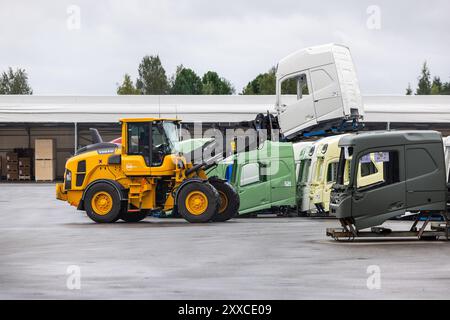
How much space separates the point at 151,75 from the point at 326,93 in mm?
91706

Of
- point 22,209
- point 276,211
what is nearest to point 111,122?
point 22,209

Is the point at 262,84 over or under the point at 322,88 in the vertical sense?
over

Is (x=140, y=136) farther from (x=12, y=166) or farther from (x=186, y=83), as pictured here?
(x=186, y=83)

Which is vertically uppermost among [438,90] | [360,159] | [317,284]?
[438,90]

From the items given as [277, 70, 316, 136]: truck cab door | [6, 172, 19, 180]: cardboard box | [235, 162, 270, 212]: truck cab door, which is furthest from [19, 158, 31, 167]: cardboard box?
[235, 162, 270, 212]: truck cab door

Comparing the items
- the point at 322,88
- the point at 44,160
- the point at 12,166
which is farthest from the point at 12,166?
the point at 322,88

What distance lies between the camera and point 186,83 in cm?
11588

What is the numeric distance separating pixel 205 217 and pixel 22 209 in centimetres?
898

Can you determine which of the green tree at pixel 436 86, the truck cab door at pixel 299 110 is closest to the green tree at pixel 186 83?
the green tree at pixel 436 86

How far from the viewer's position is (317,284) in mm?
12062

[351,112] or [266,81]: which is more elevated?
[266,81]

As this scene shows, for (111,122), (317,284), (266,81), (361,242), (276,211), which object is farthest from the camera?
(266,81)

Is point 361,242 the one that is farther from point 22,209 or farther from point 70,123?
point 70,123

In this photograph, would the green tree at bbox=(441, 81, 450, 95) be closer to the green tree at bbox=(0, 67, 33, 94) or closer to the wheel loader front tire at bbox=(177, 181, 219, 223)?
the green tree at bbox=(0, 67, 33, 94)
